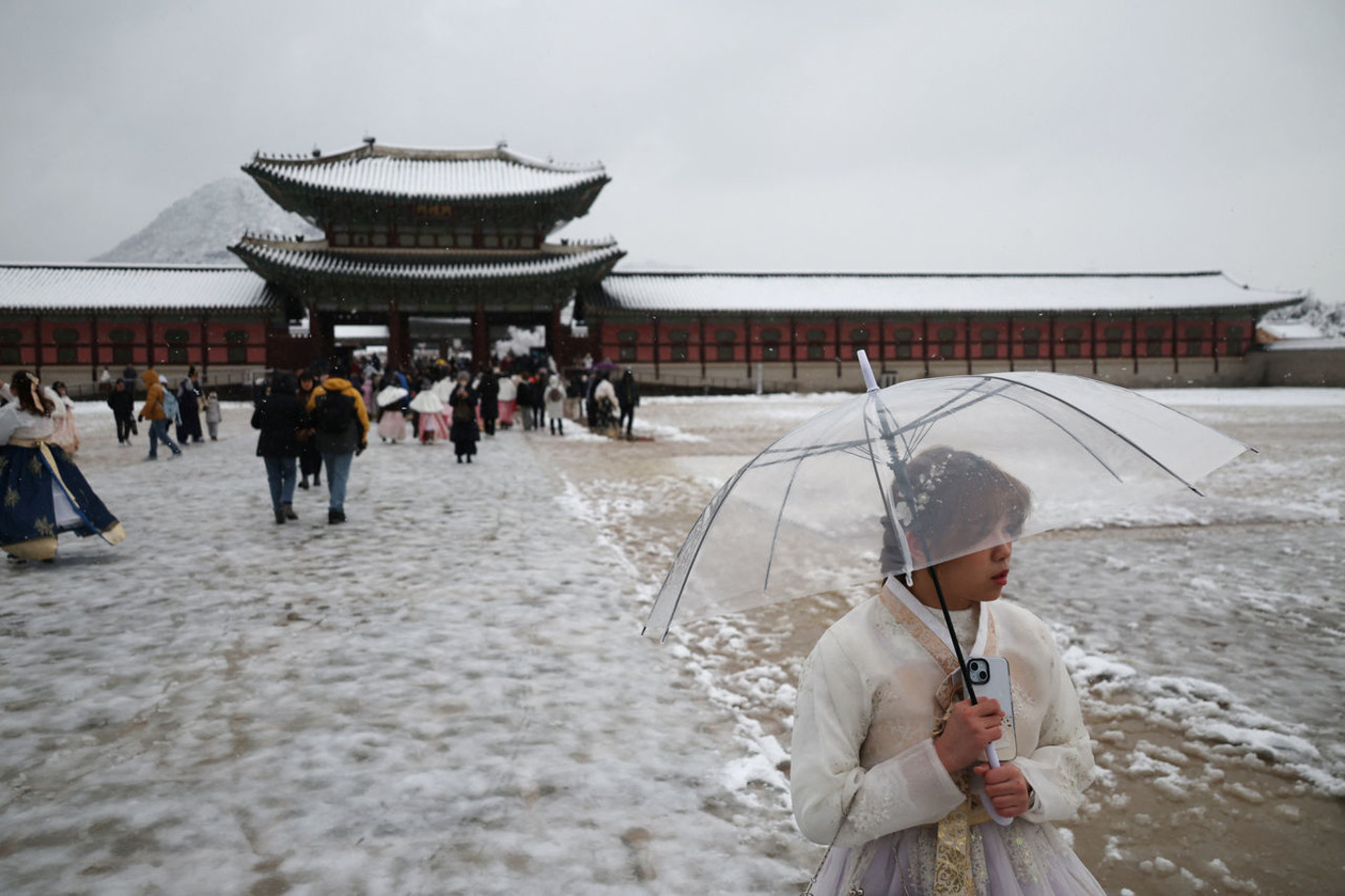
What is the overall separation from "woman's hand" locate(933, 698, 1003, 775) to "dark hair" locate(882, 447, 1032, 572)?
9.7 inches

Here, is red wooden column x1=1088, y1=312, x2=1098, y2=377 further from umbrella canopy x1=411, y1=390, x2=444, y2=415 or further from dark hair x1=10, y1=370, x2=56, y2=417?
dark hair x1=10, y1=370, x2=56, y2=417

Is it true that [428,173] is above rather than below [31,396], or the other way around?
above

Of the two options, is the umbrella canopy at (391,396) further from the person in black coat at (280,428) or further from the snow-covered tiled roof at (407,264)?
the snow-covered tiled roof at (407,264)

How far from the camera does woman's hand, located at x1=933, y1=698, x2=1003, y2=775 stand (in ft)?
4.55

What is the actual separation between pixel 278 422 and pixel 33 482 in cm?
205

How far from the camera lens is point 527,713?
392 centimetres

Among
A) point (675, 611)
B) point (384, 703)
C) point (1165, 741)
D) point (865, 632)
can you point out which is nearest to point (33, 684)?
point (384, 703)

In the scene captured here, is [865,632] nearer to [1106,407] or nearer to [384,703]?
[1106,407]

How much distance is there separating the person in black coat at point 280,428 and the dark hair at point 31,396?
1.71 meters

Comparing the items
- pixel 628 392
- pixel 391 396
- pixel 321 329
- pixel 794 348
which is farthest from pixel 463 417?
pixel 794 348

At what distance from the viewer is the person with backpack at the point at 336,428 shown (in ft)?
27.9

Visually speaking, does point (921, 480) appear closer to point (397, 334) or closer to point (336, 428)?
point (336, 428)

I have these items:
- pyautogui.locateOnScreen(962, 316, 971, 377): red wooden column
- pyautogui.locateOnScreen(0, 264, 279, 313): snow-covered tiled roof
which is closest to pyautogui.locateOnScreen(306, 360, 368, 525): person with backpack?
pyautogui.locateOnScreen(0, 264, 279, 313): snow-covered tiled roof

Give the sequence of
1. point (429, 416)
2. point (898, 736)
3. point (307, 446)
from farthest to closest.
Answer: point (429, 416)
point (307, 446)
point (898, 736)
